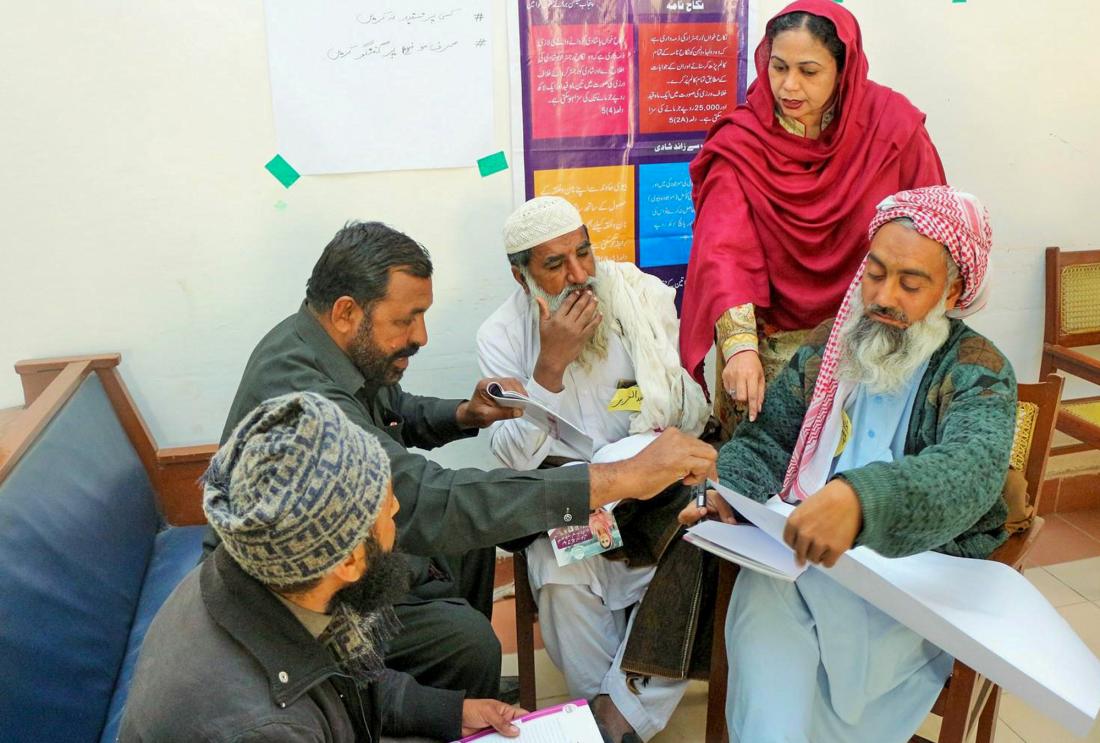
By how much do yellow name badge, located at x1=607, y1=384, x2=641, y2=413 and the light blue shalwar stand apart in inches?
28.5

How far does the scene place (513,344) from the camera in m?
2.85

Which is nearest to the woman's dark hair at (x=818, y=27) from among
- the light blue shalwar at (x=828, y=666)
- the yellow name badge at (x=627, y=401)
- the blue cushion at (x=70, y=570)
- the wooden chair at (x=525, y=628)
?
the light blue shalwar at (x=828, y=666)

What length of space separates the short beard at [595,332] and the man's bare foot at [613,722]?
3.52ft

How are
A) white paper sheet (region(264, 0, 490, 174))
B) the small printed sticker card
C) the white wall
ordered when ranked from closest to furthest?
the small printed sticker card
the white wall
white paper sheet (region(264, 0, 490, 174))

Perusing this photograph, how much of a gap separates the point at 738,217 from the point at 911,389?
91 centimetres

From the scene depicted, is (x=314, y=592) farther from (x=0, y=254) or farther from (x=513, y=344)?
(x=0, y=254)

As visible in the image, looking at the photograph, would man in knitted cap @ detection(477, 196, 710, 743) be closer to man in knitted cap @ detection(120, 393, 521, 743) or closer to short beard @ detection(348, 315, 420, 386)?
short beard @ detection(348, 315, 420, 386)

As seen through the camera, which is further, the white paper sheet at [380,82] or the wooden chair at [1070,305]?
the wooden chair at [1070,305]

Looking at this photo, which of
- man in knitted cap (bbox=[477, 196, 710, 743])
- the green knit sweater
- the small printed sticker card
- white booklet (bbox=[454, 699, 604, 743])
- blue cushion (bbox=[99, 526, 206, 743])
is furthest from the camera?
man in knitted cap (bbox=[477, 196, 710, 743])

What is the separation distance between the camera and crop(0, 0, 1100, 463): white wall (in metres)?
2.83

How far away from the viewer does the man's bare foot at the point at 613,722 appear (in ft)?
8.38

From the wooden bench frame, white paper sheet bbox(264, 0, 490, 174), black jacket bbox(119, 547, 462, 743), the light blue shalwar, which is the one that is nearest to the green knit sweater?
the light blue shalwar

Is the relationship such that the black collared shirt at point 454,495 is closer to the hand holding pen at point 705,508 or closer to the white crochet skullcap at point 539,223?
the hand holding pen at point 705,508

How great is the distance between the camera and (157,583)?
8.95 ft
